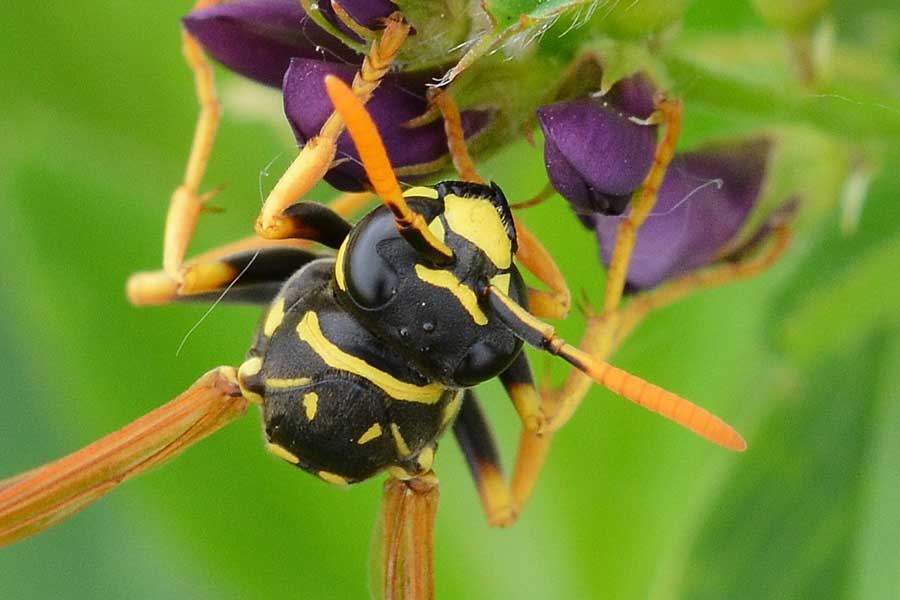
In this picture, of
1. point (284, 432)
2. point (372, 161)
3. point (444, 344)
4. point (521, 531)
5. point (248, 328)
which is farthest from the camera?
point (521, 531)

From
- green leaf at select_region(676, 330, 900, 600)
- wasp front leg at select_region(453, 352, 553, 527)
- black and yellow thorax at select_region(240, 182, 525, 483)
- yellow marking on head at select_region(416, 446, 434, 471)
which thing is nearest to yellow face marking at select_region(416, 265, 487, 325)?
black and yellow thorax at select_region(240, 182, 525, 483)

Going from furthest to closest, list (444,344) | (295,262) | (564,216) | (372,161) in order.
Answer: (564,216) < (295,262) < (444,344) < (372,161)

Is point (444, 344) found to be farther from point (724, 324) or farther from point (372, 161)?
point (724, 324)

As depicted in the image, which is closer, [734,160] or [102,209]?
[734,160]

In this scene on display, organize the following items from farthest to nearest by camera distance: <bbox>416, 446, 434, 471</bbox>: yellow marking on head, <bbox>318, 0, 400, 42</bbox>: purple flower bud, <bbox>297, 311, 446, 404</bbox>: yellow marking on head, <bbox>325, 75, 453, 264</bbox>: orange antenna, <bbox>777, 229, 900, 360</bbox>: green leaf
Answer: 1. <bbox>777, 229, 900, 360</bbox>: green leaf
2. <bbox>416, 446, 434, 471</bbox>: yellow marking on head
3. <bbox>297, 311, 446, 404</bbox>: yellow marking on head
4. <bbox>318, 0, 400, 42</bbox>: purple flower bud
5. <bbox>325, 75, 453, 264</bbox>: orange antenna

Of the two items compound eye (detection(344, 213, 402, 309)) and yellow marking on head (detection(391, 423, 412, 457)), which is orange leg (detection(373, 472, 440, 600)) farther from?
compound eye (detection(344, 213, 402, 309))

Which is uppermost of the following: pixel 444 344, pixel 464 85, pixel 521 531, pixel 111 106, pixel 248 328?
pixel 464 85

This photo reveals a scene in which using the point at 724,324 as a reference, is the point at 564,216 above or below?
above

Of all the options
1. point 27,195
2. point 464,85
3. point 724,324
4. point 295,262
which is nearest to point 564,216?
point 724,324
